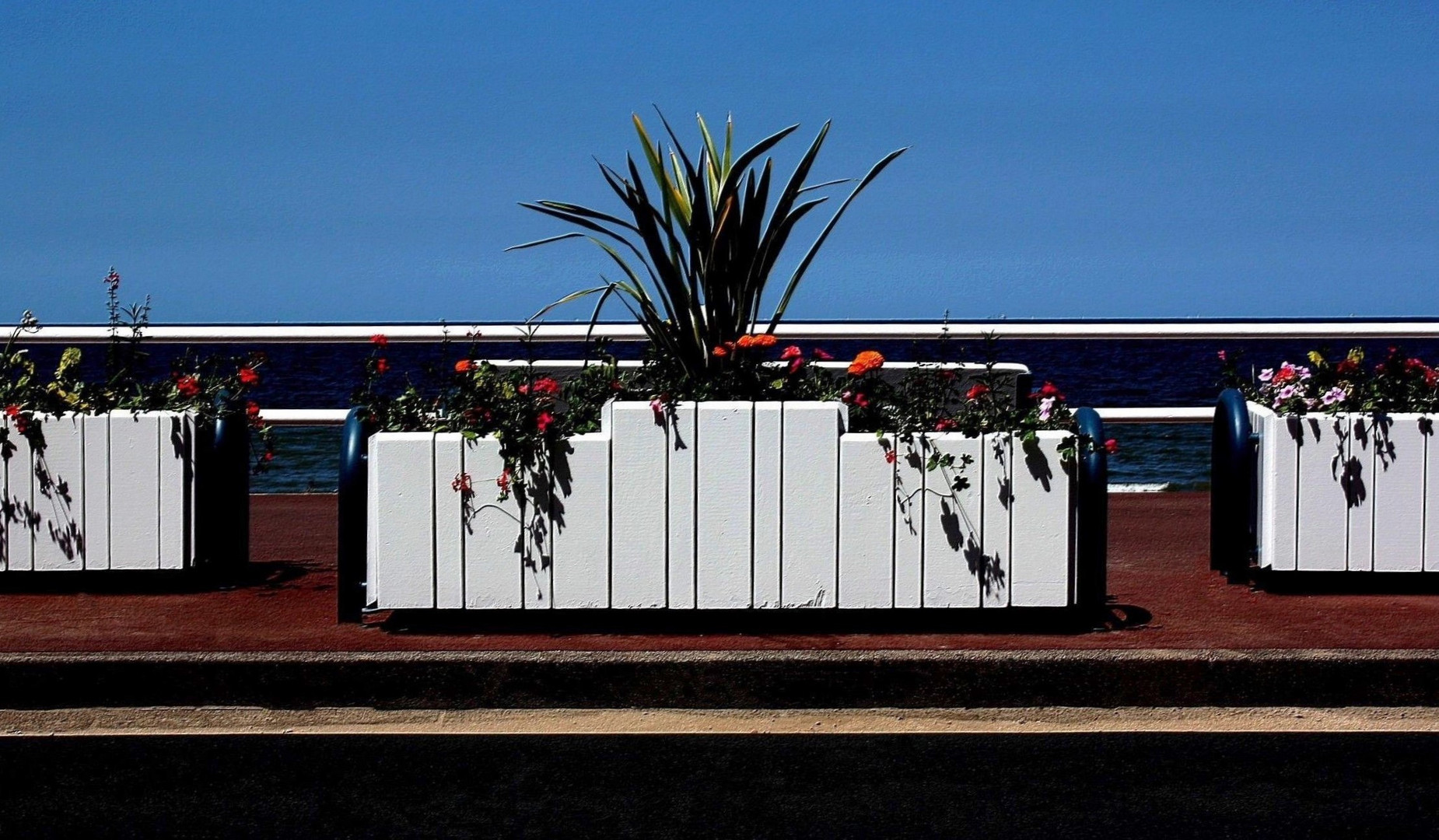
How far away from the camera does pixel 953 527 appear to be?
221 inches

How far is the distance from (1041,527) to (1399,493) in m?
1.74

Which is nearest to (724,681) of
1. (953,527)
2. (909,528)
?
(909,528)

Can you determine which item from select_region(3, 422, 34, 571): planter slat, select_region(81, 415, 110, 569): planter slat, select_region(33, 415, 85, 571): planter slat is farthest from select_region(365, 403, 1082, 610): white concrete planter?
select_region(3, 422, 34, 571): planter slat

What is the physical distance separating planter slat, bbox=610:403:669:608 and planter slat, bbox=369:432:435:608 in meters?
0.71

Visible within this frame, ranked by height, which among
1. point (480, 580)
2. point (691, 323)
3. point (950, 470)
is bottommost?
point (480, 580)

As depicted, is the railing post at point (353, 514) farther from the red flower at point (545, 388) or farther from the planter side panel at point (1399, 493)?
the planter side panel at point (1399, 493)

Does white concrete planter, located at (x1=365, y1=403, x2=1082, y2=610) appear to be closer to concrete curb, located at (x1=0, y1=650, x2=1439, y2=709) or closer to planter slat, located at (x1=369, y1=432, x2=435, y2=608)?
planter slat, located at (x1=369, y1=432, x2=435, y2=608)

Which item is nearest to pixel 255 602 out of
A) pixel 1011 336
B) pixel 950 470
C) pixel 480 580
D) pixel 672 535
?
pixel 480 580

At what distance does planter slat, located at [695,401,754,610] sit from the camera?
5.57 meters

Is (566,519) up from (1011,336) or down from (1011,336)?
down

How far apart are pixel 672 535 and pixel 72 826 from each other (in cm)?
237

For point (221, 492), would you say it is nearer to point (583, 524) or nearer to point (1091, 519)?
point (583, 524)

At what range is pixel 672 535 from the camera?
5.62 meters

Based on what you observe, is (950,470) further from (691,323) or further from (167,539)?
(167,539)
